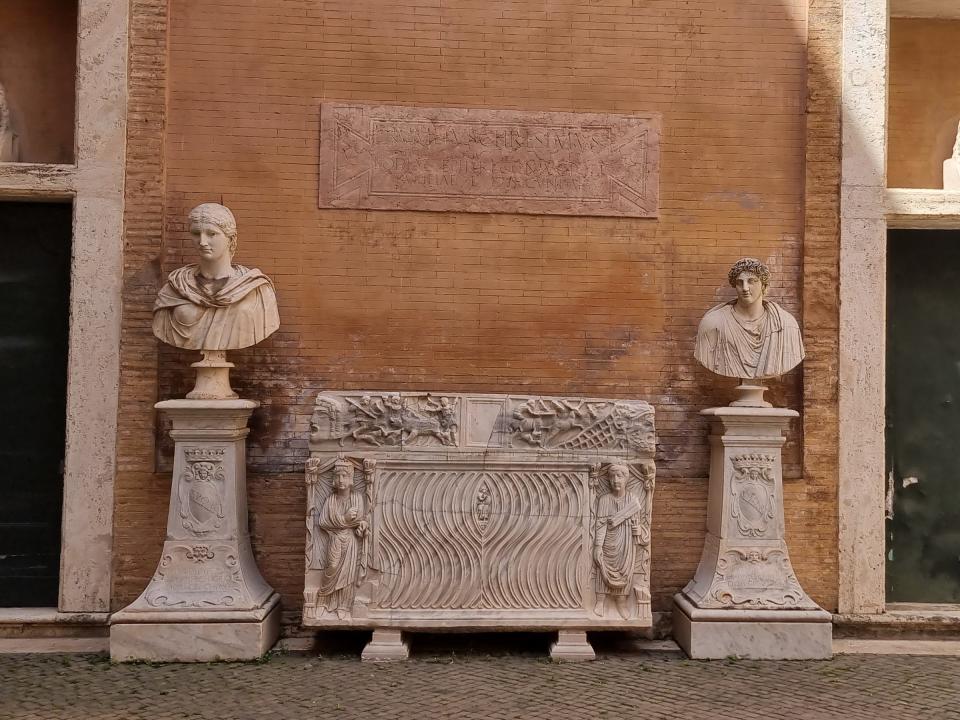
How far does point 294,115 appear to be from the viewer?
5.73 meters

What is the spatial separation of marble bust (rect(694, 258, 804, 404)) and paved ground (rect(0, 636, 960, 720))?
1.70 m

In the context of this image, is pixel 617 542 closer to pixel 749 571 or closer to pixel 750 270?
pixel 749 571

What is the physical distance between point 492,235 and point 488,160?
19.1 inches

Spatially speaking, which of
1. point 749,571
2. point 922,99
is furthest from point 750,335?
point 922,99

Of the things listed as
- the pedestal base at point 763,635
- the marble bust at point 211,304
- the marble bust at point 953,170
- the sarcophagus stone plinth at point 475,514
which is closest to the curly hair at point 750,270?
the sarcophagus stone plinth at point 475,514

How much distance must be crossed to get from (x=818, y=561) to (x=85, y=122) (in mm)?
5416

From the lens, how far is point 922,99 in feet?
20.8

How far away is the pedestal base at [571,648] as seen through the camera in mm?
A: 5039

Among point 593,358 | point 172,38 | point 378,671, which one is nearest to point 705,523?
point 593,358

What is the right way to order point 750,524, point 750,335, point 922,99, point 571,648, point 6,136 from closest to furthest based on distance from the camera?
point 571,648, point 750,524, point 750,335, point 6,136, point 922,99

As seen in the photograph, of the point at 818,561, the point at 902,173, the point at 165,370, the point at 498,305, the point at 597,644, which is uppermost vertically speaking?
the point at 902,173

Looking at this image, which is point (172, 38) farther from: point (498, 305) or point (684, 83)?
point (684, 83)

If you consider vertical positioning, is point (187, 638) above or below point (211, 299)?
below

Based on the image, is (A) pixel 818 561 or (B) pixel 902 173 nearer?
(A) pixel 818 561
